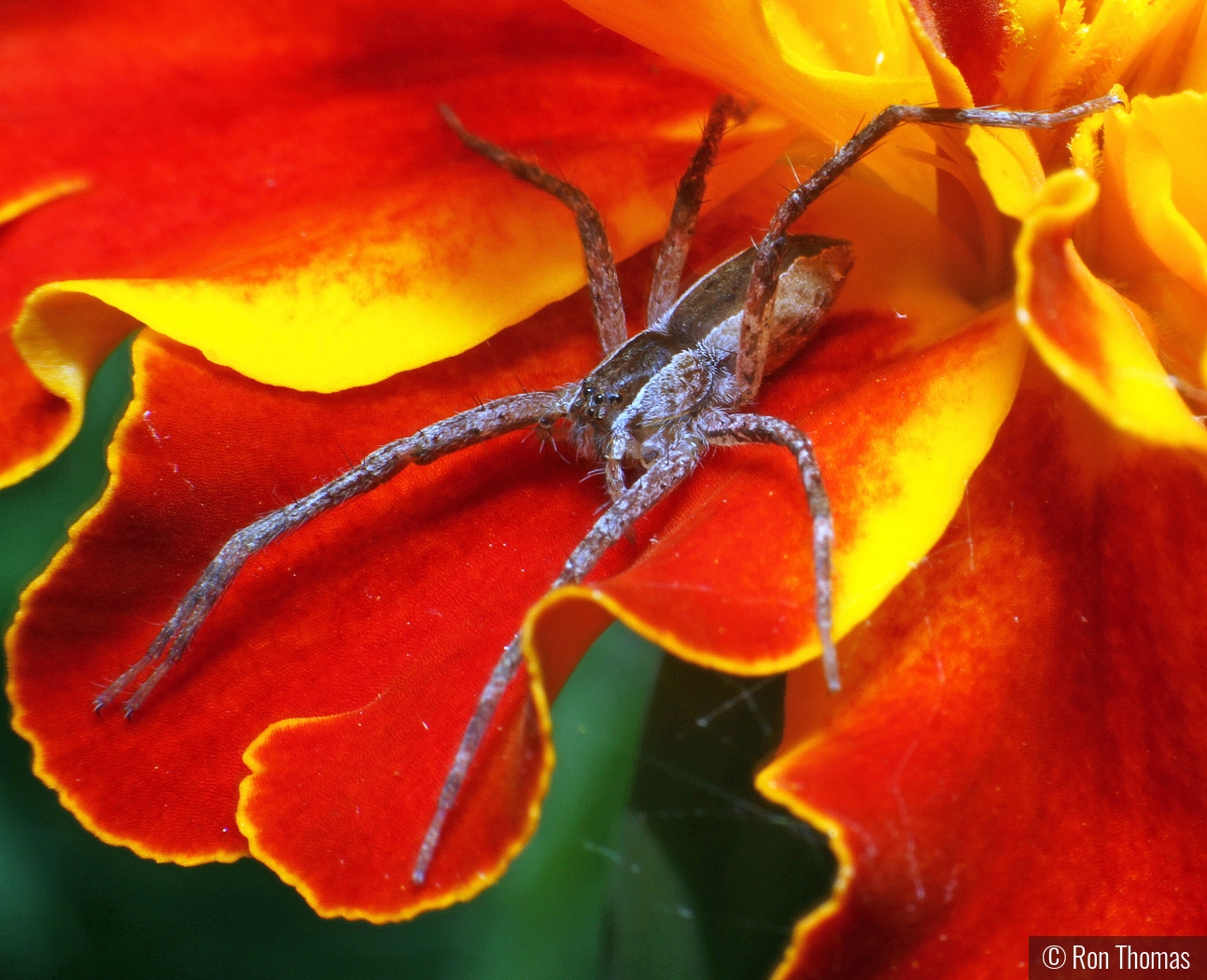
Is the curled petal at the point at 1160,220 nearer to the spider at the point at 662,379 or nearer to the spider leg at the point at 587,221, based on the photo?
the spider at the point at 662,379

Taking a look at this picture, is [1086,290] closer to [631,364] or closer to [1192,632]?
[1192,632]

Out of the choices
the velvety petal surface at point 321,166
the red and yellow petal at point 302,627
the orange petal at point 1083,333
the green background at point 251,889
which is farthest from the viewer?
the green background at point 251,889

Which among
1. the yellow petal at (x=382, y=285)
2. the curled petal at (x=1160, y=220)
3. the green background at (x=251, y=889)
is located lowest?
the green background at (x=251, y=889)

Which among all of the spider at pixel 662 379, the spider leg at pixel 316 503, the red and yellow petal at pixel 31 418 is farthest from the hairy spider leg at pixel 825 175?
the red and yellow petal at pixel 31 418

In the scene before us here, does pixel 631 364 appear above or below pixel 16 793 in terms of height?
above

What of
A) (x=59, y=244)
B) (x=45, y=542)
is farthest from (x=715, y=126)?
(x=45, y=542)

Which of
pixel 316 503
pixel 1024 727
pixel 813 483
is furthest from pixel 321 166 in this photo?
pixel 1024 727
